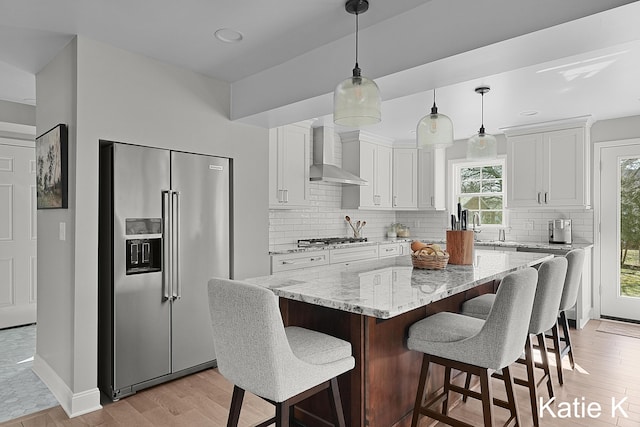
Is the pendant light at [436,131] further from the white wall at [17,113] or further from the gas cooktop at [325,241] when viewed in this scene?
the white wall at [17,113]

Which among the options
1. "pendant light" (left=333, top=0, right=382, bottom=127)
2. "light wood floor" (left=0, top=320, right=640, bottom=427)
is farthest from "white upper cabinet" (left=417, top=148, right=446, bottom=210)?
"pendant light" (left=333, top=0, right=382, bottom=127)

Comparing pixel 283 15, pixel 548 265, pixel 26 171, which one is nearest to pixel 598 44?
pixel 548 265

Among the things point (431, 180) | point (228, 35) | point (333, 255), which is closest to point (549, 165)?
point (431, 180)

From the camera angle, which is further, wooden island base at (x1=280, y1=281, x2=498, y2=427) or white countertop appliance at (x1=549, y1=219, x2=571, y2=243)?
white countertop appliance at (x1=549, y1=219, x2=571, y2=243)

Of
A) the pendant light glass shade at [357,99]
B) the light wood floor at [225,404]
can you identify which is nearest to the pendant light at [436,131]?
the pendant light glass shade at [357,99]

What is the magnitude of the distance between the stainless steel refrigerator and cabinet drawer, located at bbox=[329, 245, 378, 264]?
165 cm

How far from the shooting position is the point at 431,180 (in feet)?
20.0

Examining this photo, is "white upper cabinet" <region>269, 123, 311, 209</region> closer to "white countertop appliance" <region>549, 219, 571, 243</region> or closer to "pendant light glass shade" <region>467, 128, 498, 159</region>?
"pendant light glass shade" <region>467, 128, 498, 159</region>

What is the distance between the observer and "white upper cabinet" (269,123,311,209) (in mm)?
4367

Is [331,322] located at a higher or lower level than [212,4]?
lower

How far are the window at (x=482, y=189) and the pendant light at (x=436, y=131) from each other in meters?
3.43

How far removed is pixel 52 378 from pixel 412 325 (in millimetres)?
2632

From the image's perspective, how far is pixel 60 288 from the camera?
284cm

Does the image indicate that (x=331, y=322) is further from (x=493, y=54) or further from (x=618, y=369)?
(x=618, y=369)
